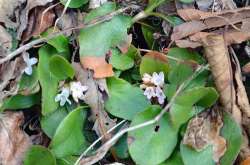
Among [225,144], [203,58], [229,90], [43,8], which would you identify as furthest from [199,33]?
[43,8]

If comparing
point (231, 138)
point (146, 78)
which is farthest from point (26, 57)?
point (231, 138)

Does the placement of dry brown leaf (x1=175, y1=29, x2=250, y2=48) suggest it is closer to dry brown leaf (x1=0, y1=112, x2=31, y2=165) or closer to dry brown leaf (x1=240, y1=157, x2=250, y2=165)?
dry brown leaf (x1=240, y1=157, x2=250, y2=165)

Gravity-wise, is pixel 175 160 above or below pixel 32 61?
below

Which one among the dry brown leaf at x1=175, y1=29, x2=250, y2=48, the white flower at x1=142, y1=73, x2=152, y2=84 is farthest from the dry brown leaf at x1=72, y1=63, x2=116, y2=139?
the dry brown leaf at x1=175, y1=29, x2=250, y2=48

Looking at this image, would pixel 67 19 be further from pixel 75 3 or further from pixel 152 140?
pixel 152 140

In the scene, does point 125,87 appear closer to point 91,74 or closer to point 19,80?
point 91,74

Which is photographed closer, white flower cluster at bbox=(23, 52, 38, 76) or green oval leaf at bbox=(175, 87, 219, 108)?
green oval leaf at bbox=(175, 87, 219, 108)

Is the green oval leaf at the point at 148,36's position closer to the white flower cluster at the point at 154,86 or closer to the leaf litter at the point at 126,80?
the leaf litter at the point at 126,80
